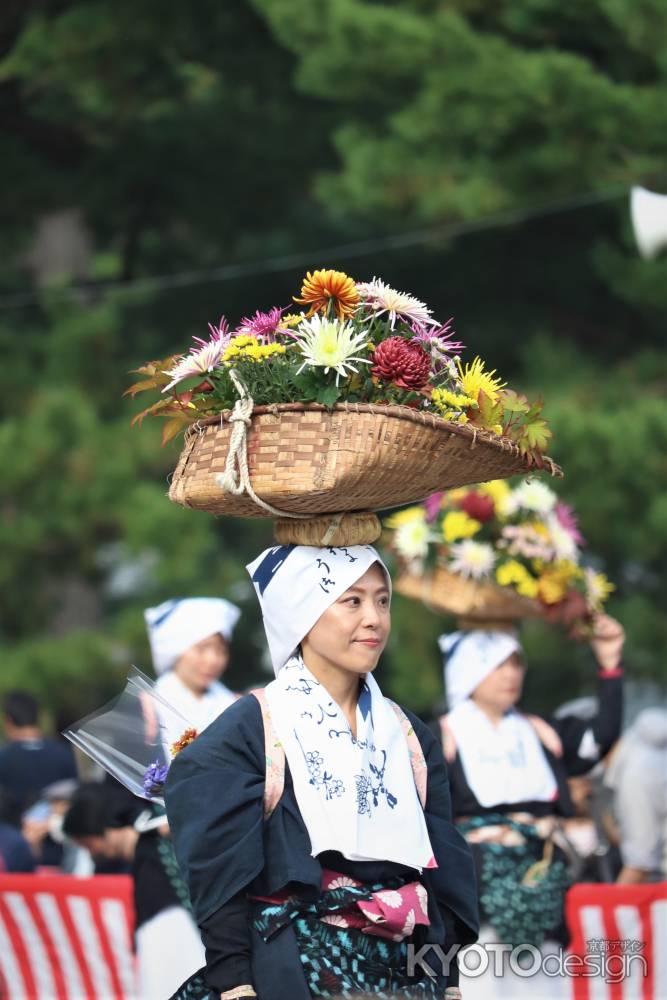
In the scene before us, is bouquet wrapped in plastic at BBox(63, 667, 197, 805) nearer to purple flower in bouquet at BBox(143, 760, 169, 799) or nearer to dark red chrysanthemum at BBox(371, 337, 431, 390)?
purple flower in bouquet at BBox(143, 760, 169, 799)

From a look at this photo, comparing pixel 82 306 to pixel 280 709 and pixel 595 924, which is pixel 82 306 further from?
pixel 280 709

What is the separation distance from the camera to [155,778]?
3.85 metres

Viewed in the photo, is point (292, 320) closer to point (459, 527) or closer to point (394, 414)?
point (394, 414)

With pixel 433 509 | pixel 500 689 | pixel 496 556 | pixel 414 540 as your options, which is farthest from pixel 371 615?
pixel 433 509

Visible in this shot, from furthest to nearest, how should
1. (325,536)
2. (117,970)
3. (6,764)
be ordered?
(6,764), (117,970), (325,536)

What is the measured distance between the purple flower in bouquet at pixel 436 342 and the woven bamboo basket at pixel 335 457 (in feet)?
0.80

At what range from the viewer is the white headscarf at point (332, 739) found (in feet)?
10.8

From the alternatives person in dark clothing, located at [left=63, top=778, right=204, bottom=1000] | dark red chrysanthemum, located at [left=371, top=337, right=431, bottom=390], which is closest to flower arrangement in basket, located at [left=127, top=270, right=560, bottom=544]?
dark red chrysanthemum, located at [left=371, top=337, right=431, bottom=390]

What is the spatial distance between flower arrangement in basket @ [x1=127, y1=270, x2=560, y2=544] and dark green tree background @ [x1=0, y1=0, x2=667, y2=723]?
5496mm

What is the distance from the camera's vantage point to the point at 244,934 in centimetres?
323

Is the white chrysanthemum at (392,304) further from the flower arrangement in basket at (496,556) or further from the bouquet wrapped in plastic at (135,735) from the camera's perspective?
the flower arrangement in basket at (496,556)

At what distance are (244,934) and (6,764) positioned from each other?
193 inches

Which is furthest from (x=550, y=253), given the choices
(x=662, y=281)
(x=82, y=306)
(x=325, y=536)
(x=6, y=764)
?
(x=325, y=536)

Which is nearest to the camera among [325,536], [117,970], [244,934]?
[244,934]
